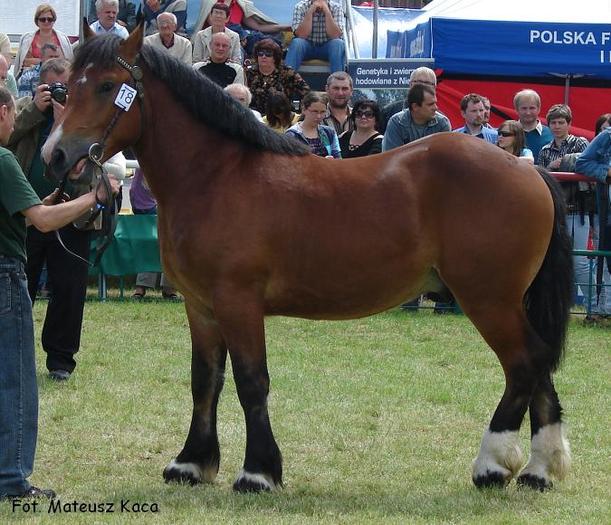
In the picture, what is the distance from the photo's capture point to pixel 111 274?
462 inches

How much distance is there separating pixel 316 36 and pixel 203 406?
9709 millimetres

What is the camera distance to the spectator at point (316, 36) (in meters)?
14.7

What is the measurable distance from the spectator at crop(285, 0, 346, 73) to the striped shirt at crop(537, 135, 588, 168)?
401 cm

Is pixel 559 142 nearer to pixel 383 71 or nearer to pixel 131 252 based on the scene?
pixel 383 71

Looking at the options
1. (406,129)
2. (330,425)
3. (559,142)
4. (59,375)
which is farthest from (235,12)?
(330,425)

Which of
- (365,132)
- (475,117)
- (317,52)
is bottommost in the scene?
(365,132)

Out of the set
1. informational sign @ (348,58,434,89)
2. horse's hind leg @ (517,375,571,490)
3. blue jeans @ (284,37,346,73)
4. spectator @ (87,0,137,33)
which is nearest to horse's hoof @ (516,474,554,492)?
horse's hind leg @ (517,375,571,490)

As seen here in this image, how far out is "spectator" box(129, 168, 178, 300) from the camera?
1189cm

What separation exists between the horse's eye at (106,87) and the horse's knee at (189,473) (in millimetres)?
1985

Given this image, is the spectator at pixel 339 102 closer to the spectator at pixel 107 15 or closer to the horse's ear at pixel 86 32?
the spectator at pixel 107 15

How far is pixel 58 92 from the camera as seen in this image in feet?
22.1

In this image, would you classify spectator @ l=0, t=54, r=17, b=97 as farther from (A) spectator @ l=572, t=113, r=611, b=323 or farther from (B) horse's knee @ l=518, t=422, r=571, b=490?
(B) horse's knee @ l=518, t=422, r=571, b=490

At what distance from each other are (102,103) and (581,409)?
13.2 feet

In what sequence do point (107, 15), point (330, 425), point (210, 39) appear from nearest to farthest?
1. point (330, 425)
2. point (107, 15)
3. point (210, 39)
